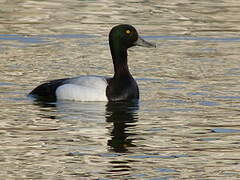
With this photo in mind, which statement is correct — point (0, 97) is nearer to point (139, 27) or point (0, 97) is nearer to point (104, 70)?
point (104, 70)

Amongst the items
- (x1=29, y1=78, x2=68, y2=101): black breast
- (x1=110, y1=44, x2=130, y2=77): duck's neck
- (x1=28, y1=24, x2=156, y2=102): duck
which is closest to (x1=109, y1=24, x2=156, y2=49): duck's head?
(x1=110, y1=44, x2=130, y2=77): duck's neck

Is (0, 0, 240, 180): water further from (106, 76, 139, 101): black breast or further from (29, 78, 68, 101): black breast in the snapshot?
(29, 78, 68, 101): black breast

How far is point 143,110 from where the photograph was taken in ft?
52.1

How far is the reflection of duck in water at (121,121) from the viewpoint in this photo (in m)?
12.9

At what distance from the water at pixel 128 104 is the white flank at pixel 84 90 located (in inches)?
7.8

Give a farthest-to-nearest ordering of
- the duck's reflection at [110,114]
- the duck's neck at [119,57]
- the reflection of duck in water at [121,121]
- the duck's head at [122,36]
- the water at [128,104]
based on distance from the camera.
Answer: the duck's head at [122,36]
the duck's neck at [119,57]
the duck's reflection at [110,114]
the reflection of duck in water at [121,121]
the water at [128,104]

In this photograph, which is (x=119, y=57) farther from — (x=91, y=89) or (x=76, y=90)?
(x=76, y=90)

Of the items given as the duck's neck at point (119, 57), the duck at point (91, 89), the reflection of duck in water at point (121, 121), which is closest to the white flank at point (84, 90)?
the duck at point (91, 89)

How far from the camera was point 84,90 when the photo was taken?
16891mm

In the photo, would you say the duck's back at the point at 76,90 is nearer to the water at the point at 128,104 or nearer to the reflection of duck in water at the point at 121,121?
the water at the point at 128,104

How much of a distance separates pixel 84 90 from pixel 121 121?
2.11 metres

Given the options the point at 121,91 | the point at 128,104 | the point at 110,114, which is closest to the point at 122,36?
the point at 121,91

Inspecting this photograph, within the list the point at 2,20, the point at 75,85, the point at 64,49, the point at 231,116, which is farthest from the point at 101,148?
the point at 2,20

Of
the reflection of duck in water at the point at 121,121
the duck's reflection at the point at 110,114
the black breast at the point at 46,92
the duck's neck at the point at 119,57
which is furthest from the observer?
the duck's neck at the point at 119,57
